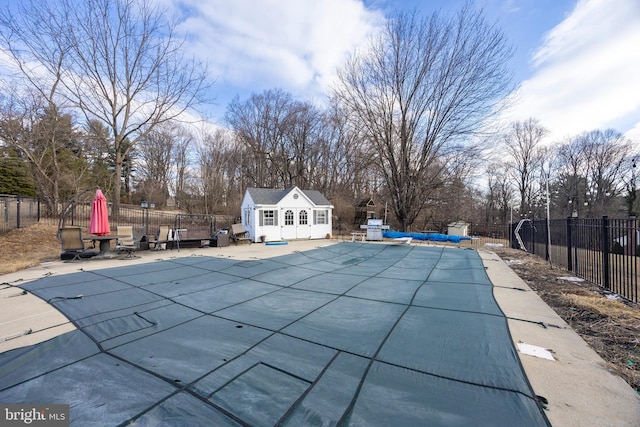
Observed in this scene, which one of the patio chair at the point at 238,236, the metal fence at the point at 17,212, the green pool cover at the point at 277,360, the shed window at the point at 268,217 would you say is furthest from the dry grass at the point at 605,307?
the metal fence at the point at 17,212

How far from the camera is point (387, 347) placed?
2.68 m

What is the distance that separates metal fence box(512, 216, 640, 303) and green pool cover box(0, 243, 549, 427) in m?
2.43

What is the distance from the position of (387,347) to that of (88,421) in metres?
2.40

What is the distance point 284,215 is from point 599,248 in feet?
43.5

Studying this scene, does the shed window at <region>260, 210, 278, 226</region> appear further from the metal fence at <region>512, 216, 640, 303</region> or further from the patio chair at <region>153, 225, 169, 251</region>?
the metal fence at <region>512, 216, 640, 303</region>

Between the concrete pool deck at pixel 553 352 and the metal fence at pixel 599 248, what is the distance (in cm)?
156

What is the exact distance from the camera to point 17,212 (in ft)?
35.6

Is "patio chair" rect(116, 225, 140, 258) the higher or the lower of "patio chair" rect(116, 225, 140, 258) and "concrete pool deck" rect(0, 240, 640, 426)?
the higher

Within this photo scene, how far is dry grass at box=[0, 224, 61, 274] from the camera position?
7.80 metres

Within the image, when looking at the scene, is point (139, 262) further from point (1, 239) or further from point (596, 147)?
point (596, 147)

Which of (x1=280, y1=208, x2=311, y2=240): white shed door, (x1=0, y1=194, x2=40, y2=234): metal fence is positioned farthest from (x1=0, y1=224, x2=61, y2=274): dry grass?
(x1=280, y1=208, x2=311, y2=240): white shed door

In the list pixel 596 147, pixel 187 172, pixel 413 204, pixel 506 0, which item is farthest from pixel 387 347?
pixel 596 147

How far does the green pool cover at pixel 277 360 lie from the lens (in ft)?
5.83

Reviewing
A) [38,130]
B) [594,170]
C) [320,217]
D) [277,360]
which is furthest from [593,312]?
[594,170]
